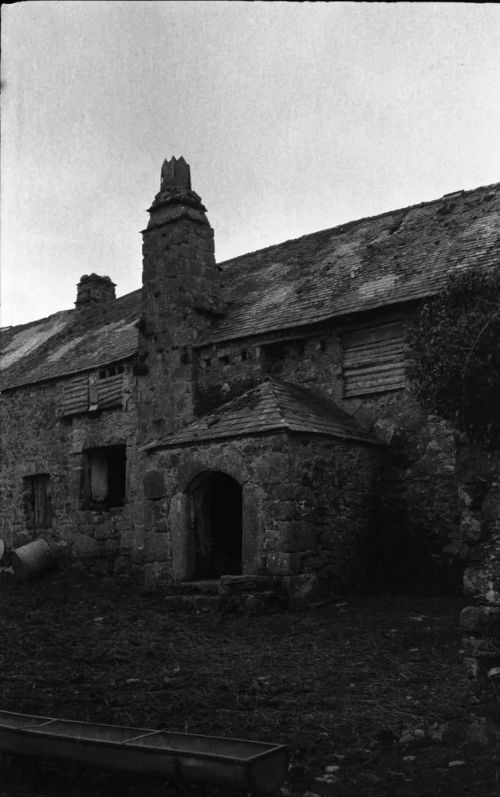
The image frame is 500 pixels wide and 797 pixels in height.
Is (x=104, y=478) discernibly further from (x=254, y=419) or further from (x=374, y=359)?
(x=374, y=359)

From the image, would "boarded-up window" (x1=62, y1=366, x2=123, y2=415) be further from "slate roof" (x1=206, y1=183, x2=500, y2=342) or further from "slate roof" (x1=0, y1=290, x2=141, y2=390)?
"slate roof" (x1=206, y1=183, x2=500, y2=342)

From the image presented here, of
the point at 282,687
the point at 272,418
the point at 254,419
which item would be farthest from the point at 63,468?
the point at 282,687

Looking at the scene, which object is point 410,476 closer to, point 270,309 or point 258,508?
point 258,508

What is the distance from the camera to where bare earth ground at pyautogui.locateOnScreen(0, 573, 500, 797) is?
438 cm

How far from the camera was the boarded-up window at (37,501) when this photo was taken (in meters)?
17.4

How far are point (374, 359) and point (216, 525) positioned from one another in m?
4.02

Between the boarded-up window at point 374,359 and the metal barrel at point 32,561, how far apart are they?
7.50m

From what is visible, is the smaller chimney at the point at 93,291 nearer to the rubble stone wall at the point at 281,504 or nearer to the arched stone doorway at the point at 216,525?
the arched stone doorway at the point at 216,525

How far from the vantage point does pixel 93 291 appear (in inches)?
878

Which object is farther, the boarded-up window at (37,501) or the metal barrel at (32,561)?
the boarded-up window at (37,501)

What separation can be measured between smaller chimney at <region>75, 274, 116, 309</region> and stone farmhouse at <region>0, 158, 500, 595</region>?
11.3 feet

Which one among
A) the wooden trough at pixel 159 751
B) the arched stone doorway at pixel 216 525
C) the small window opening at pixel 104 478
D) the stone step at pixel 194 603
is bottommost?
the stone step at pixel 194 603

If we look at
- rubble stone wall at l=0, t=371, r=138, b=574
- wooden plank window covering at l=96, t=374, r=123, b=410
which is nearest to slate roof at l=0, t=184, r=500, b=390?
wooden plank window covering at l=96, t=374, r=123, b=410

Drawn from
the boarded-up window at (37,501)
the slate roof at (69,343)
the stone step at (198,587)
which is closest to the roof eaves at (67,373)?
the slate roof at (69,343)
